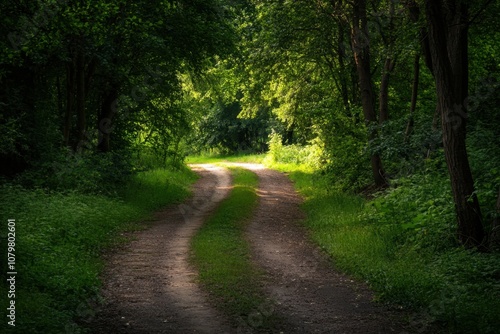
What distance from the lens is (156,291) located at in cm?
987

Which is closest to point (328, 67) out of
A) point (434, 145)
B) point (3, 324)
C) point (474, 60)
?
point (474, 60)

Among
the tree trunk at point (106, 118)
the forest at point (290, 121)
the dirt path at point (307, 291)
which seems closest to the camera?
the dirt path at point (307, 291)

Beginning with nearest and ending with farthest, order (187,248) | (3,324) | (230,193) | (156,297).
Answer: (3,324)
(156,297)
(187,248)
(230,193)

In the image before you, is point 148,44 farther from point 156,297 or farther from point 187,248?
point 156,297

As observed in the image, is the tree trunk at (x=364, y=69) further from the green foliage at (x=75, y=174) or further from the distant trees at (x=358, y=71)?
the green foliage at (x=75, y=174)

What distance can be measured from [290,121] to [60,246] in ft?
68.6

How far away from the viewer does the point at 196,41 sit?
20.7 meters

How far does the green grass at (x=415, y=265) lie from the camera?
804 centimetres

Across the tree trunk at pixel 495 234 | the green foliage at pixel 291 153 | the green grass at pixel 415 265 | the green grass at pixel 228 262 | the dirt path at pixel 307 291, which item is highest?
the green foliage at pixel 291 153

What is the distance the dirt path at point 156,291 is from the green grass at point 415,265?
133 inches

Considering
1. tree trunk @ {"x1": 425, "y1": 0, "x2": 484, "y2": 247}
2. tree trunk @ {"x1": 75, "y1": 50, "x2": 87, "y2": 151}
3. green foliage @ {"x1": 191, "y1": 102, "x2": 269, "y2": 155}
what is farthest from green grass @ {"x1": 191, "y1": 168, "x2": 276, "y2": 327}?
green foliage @ {"x1": 191, "y1": 102, "x2": 269, "y2": 155}

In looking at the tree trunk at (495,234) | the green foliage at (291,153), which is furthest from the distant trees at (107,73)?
the green foliage at (291,153)

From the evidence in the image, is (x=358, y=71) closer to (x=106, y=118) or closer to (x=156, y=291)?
(x=106, y=118)

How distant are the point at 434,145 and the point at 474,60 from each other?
6089mm
